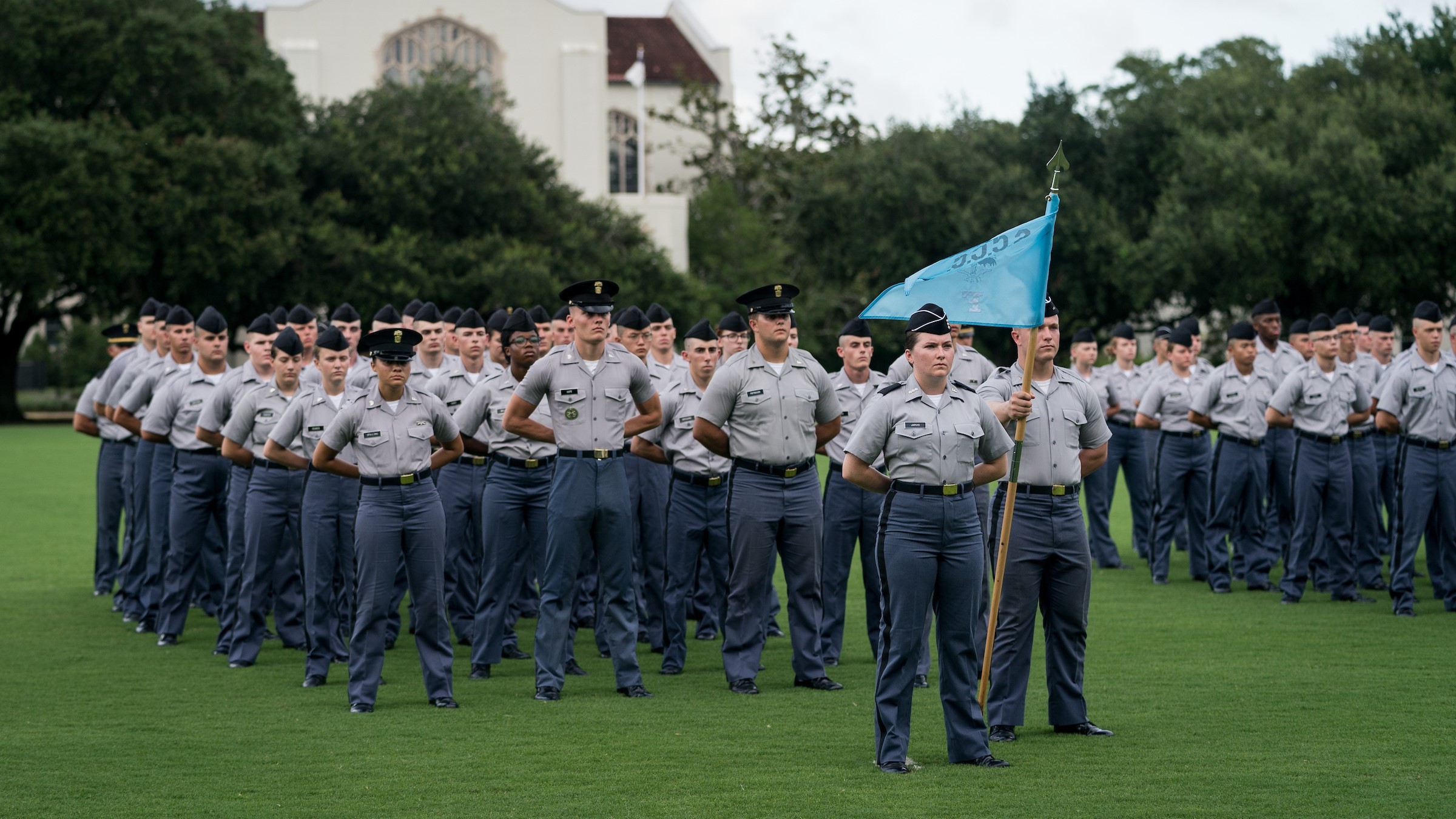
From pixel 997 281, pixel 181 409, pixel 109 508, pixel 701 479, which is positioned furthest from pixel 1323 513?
pixel 109 508

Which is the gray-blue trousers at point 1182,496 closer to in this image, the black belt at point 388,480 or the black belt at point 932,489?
the black belt at point 932,489

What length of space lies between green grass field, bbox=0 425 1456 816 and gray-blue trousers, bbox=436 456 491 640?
56 cm

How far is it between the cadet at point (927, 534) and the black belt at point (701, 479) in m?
3.31

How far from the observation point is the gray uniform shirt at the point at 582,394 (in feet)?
29.7

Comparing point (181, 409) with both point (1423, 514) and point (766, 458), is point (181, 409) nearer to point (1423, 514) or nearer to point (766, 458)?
point (766, 458)

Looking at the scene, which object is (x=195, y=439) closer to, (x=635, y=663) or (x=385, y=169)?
(x=635, y=663)

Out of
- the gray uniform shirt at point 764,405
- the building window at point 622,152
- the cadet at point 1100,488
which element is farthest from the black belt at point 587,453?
the building window at point 622,152

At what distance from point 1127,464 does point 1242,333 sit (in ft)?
8.75

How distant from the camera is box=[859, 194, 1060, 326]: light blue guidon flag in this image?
7.59 meters

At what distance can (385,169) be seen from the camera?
148ft

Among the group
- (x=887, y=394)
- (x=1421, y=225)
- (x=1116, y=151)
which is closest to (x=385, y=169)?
(x=1116, y=151)

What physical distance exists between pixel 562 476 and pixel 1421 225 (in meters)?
32.2

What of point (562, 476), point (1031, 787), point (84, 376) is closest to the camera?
point (1031, 787)

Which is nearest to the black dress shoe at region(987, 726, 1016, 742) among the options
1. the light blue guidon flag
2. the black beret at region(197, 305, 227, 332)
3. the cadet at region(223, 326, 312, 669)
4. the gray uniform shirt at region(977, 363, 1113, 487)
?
the gray uniform shirt at region(977, 363, 1113, 487)
